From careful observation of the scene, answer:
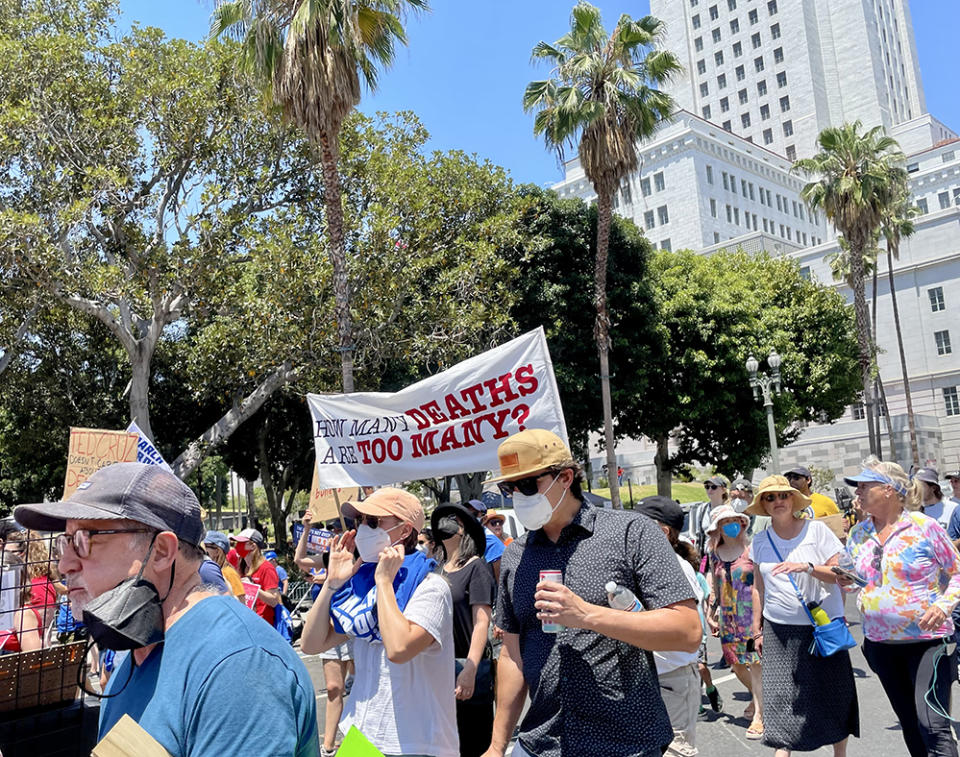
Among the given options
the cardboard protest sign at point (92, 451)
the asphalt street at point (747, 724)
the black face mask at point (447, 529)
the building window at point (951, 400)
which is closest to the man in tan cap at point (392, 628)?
the black face mask at point (447, 529)

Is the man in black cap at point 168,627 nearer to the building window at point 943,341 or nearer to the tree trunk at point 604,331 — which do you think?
the tree trunk at point 604,331

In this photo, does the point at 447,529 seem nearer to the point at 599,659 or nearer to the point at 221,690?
the point at 599,659

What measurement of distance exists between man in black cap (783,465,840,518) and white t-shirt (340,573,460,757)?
171 inches

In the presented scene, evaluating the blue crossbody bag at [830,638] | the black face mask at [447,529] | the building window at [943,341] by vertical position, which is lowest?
the blue crossbody bag at [830,638]

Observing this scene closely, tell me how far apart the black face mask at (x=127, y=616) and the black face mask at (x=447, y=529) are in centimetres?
336

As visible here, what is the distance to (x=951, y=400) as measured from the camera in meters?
53.0

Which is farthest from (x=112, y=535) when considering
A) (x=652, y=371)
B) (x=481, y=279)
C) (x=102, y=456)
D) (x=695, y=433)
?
(x=695, y=433)

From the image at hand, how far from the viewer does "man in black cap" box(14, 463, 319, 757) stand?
1657mm

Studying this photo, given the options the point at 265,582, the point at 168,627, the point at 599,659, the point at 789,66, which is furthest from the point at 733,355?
the point at 789,66

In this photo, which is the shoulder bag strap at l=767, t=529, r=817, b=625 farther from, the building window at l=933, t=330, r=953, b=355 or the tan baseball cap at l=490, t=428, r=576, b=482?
the building window at l=933, t=330, r=953, b=355

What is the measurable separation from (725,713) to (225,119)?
55.6ft

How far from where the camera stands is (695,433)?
105ft

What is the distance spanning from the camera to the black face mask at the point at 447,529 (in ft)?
16.9

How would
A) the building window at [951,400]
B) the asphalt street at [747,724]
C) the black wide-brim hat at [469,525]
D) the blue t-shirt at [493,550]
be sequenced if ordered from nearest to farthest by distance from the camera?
the black wide-brim hat at [469,525] → the asphalt street at [747,724] → the blue t-shirt at [493,550] → the building window at [951,400]
